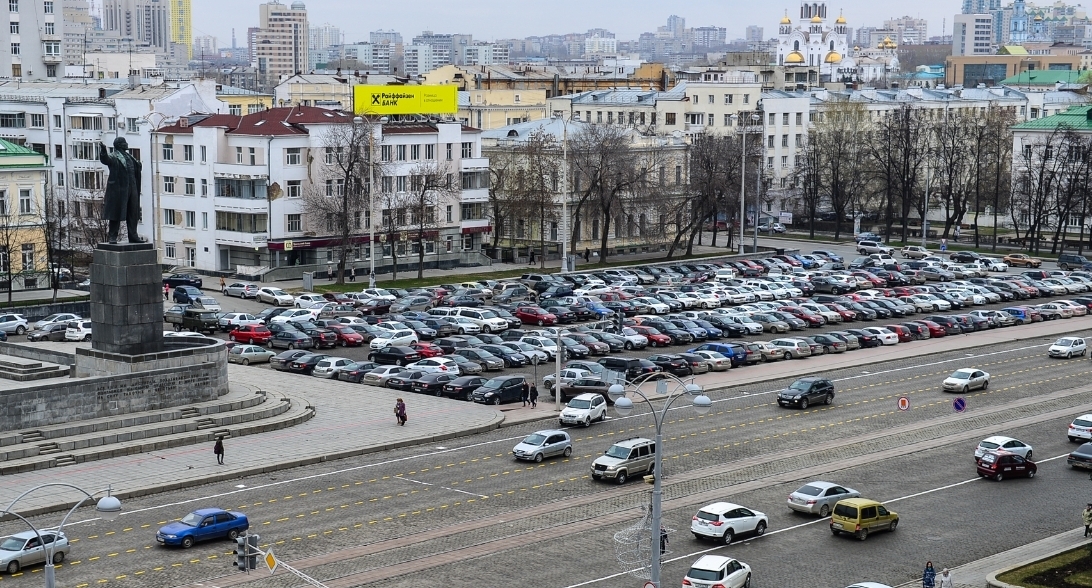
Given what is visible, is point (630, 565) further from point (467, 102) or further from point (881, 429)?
point (467, 102)

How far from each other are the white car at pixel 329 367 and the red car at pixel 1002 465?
91.5 feet

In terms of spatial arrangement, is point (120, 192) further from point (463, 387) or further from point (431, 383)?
point (463, 387)

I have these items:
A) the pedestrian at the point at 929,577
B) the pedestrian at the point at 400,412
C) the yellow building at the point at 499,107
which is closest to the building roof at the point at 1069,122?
the yellow building at the point at 499,107

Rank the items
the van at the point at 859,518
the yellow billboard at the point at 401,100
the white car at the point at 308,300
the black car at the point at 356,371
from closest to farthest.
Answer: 1. the van at the point at 859,518
2. the black car at the point at 356,371
3. the white car at the point at 308,300
4. the yellow billboard at the point at 401,100

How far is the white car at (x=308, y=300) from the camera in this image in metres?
80.9

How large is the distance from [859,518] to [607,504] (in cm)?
758

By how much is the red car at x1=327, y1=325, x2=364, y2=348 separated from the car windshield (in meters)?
32.7

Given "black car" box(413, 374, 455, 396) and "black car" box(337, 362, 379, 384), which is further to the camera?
"black car" box(337, 362, 379, 384)

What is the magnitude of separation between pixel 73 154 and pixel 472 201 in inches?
1186

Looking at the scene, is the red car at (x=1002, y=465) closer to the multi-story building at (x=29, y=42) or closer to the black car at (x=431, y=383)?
the black car at (x=431, y=383)

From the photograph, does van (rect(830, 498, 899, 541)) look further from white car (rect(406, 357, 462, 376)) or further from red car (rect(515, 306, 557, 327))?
red car (rect(515, 306, 557, 327))

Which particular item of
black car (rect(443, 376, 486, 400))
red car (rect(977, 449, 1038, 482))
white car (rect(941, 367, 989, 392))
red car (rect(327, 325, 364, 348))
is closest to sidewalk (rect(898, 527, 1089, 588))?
red car (rect(977, 449, 1038, 482))

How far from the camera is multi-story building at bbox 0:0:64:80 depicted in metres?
139

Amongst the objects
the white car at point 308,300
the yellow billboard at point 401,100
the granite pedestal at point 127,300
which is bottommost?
the white car at point 308,300
